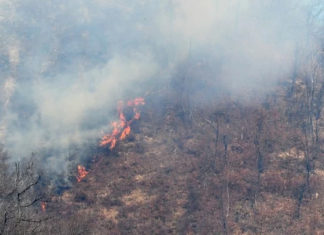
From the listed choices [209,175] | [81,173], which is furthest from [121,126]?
[209,175]

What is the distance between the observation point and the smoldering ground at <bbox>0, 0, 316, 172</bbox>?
107 feet

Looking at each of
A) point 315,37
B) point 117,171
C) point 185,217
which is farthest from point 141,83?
point 315,37

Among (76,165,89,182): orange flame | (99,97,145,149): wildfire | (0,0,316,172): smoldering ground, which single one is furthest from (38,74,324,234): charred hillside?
(0,0,316,172): smoldering ground

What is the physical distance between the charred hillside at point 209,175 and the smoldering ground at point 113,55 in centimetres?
322

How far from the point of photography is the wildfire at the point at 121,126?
32.1 m

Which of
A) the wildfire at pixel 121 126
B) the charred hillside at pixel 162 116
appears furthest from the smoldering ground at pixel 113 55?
the wildfire at pixel 121 126

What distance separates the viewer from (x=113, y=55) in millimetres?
41156

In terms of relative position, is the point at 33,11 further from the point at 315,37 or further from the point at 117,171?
the point at 315,37

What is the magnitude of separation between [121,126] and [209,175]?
1047cm

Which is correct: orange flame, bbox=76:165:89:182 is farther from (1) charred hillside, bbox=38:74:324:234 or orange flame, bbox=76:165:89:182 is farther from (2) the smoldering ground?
(2) the smoldering ground

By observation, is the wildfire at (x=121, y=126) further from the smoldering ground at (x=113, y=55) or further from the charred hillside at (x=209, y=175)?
the smoldering ground at (x=113, y=55)

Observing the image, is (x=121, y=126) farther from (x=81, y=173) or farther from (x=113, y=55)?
(x=113, y=55)

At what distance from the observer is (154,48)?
43.7 m

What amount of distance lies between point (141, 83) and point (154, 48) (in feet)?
23.3
